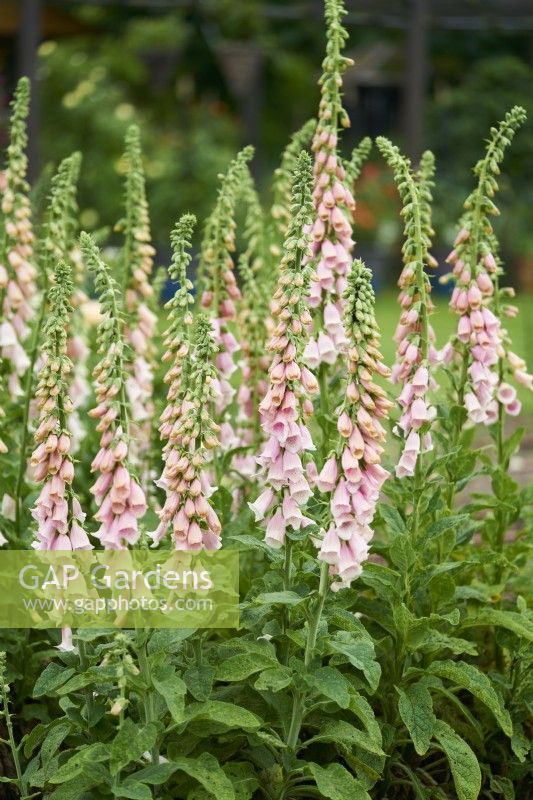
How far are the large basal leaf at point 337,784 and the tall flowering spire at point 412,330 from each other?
2.29 ft

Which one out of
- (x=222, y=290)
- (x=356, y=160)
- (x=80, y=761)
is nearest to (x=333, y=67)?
(x=356, y=160)

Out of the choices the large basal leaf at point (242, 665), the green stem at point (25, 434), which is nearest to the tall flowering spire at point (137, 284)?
the green stem at point (25, 434)

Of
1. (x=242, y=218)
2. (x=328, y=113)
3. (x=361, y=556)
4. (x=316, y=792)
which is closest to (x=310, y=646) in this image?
(x=361, y=556)

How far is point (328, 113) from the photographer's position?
3.24m

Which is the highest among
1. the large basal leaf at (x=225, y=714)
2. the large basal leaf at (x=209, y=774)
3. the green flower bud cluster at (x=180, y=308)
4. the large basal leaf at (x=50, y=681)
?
the green flower bud cluster at (x=180, y=308)

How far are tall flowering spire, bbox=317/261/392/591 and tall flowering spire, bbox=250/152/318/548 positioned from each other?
0.32 ft

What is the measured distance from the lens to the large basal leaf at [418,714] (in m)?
2.79

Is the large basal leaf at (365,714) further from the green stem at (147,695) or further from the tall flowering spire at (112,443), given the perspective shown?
the tall flowering spire at (112,443)

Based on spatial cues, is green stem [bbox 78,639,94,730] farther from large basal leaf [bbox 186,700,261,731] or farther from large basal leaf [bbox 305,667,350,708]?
large basal leaf [bbox 305,667,350,708]

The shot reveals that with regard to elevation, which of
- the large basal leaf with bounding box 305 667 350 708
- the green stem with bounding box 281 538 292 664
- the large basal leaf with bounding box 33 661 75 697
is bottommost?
the large basal leaf with bounding box 305 667 350 708

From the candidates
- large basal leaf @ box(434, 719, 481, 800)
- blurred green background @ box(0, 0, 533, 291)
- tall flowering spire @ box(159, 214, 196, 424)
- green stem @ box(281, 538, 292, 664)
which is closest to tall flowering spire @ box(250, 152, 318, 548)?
green stem @ box(281, 538, 292, 664)

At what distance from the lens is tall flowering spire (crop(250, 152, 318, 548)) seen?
2611 millimetres

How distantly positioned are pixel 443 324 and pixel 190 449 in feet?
37.0

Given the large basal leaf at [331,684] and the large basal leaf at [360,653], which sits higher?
the large basal leaf at [360,653]
